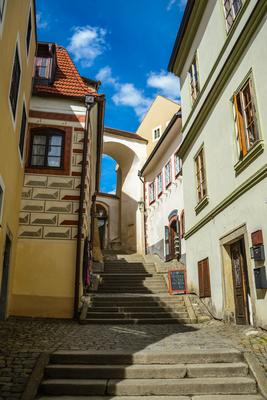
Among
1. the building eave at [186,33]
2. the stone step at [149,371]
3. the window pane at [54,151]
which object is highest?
the building eave at [186,33]

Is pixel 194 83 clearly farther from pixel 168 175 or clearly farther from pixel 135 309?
pixel 168 175

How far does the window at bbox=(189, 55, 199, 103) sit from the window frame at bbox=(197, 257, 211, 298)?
5323mm

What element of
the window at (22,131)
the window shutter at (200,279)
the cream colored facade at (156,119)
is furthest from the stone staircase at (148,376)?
the cream colored facade at (156,119)

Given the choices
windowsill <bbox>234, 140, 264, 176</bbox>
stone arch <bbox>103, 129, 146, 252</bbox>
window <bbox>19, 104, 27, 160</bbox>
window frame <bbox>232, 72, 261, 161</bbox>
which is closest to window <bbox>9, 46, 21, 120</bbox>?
window <bbox>19, 104, 27, 160</bbox>

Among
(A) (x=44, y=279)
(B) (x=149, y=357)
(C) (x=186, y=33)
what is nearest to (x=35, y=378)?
(B) (x=149, y=357)

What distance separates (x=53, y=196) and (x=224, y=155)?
196 inches

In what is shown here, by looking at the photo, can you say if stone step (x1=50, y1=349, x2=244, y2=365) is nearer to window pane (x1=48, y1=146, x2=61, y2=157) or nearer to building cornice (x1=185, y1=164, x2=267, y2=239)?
building cornice (x1=185, y1=164, x2=267, y2=239)

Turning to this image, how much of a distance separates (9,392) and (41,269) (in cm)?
577

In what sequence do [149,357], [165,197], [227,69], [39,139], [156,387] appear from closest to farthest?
1. [156,387]
2. [149,357]
3. [227,69]
4. [39,139]
5. [165,197]

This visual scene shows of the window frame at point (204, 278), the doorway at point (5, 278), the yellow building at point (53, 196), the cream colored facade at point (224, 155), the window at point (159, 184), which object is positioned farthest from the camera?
the window at point (159, 184)

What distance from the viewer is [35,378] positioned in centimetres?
507

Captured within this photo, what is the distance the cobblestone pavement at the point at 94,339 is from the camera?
213 inches

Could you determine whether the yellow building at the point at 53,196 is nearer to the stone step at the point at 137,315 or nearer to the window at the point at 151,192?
the stone step at the point at 137,315

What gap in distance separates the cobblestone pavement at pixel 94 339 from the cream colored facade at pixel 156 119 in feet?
66.2
